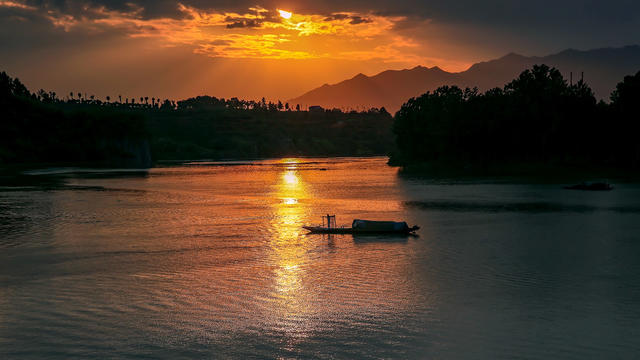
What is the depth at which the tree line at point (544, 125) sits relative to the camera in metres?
146

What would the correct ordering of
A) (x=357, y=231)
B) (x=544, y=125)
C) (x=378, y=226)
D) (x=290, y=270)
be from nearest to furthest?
1. (x=290, y=270)
2. (x=357, y=231)
3. (x=378, y=226)
4. (x=544, y=125)

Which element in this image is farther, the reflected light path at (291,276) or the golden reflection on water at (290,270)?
the golden reflection on water at (290,270)

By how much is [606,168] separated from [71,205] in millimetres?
130641

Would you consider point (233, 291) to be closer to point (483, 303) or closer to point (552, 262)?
point (483, 303)

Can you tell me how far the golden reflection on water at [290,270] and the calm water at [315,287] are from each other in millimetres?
167

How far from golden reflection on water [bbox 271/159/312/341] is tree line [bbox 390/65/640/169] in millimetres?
102599

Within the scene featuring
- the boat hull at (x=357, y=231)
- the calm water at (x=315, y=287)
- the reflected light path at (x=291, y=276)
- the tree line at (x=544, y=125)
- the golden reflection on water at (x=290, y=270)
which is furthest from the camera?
the tree line at (x=544, y=125)

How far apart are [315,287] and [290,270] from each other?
5.34m

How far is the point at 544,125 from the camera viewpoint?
529 feet

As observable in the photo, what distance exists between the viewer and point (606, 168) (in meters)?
153

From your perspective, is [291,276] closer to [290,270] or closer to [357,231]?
[290,270]

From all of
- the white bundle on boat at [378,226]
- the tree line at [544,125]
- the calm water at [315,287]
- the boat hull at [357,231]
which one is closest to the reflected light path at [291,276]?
the calm water at [315,287]

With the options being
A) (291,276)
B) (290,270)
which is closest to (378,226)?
(290,270)

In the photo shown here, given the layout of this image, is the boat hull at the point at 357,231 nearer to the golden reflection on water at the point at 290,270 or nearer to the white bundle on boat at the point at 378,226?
the white bundle on boat at the point at 378,226
